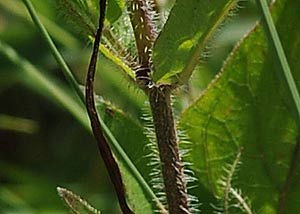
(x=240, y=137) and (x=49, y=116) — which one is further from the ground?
(x=49, y=116)

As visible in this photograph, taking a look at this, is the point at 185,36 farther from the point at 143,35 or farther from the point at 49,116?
the point at 49,116

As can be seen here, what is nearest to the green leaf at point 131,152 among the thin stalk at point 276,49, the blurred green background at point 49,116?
the thin stalk at point 276,49

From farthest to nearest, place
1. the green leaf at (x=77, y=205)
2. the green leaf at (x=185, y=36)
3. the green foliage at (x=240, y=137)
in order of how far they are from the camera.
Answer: the green foliage at (x=240, y=137)
the green leaf at (x=77, y=205)
the green leaf at (x=185, y=36)

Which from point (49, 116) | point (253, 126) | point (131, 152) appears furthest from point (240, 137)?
point (49, 116)

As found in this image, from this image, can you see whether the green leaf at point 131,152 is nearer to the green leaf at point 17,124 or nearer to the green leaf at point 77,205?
the green leaf at point 77,205

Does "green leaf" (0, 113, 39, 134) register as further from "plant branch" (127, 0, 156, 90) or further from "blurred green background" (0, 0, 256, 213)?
"plant branch" (127, 0, 156, 90)
